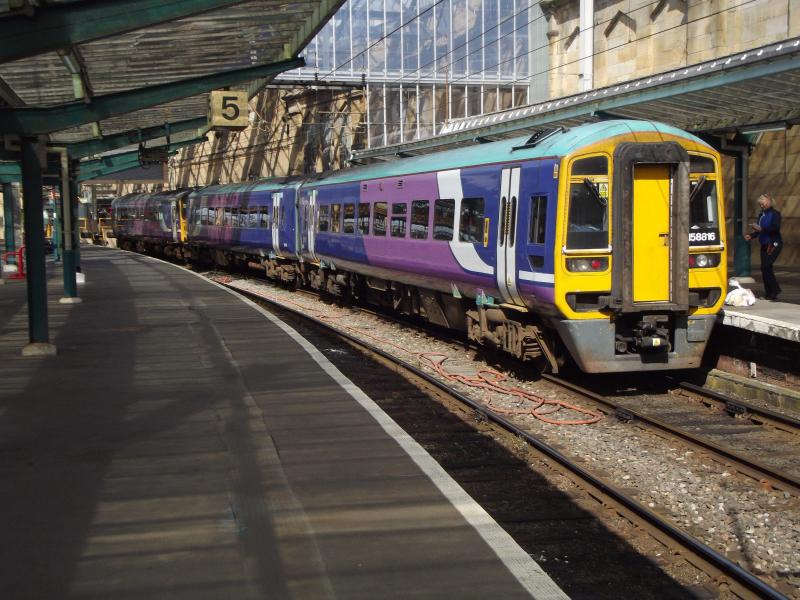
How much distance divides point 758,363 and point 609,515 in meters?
5.25

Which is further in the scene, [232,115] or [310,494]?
[232,115]

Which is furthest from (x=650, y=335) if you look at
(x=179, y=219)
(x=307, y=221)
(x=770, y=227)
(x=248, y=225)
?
(x=179, y=219)

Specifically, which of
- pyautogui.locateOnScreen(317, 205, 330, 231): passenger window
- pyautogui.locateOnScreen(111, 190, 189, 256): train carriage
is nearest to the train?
pyautogui.locateOnScreen(317, 205, 330, 231): passenger window

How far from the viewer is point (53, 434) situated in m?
7.65

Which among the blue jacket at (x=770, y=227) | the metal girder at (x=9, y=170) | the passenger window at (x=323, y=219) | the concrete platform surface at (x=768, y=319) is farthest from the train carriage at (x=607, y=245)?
the metal girder at (x=9, y=170)

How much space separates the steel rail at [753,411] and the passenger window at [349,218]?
28.3 ft

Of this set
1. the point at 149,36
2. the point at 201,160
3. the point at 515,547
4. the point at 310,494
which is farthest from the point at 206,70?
the point at 201,160

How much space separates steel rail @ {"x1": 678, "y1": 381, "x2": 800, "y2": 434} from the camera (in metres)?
8.55

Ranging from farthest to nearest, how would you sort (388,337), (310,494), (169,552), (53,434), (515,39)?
(515,39)
(388,337)
(53,434)
(310,494)
(169,552)

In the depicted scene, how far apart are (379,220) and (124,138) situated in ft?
25.4

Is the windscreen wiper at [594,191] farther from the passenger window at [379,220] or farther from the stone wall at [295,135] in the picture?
the stone wall at [295,135]

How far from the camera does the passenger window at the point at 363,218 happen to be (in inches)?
646

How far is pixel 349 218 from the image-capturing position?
17609 mm

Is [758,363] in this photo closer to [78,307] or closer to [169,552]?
[169,552]
